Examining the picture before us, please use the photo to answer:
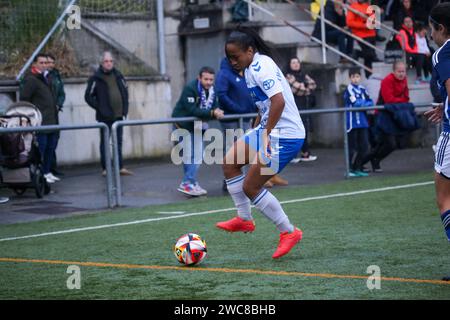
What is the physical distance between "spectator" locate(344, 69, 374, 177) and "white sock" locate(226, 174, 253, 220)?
7702mm

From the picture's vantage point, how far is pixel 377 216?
11398 millimetres

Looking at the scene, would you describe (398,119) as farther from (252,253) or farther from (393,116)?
(252,253)

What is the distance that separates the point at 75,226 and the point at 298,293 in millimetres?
5476

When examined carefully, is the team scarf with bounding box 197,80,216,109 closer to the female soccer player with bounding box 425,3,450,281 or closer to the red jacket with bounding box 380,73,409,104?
the red jacket with bounding box 380,73,409,104

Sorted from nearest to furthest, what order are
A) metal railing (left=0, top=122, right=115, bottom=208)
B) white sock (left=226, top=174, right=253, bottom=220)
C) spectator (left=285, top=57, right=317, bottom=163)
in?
white sock (left=226, top=174, right=253, bottom=220)
metal railing (left=0, top=122, right=115, bottom=208)
spectator (left=285, top=57, right=317, bottom=163)

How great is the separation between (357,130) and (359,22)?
5730mm

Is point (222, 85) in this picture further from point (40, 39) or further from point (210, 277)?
point (210, 277)

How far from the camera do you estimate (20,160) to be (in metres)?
14.1

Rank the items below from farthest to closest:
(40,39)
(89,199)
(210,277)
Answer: (40,39), (89,199), (210,277)

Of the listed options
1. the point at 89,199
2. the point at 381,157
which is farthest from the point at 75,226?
the point at 381,157

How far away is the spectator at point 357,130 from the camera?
16484mm

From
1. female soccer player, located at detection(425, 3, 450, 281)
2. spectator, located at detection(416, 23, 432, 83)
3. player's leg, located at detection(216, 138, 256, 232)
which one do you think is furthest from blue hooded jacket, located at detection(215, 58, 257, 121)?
spectator, located at detection(416, 23, 432, 83)

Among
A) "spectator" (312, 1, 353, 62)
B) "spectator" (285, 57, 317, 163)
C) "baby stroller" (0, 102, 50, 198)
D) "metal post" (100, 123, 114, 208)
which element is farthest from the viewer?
"spectator" (312, 1, 353, 62)

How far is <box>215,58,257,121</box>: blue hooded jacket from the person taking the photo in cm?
1469
